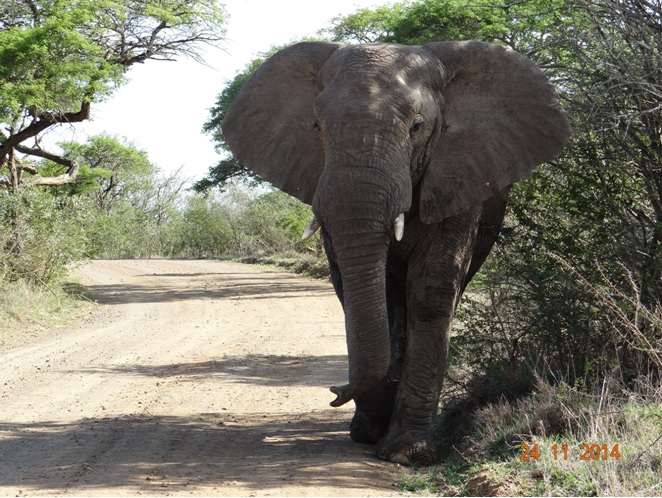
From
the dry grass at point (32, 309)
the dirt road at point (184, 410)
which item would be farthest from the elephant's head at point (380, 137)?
the dry grass at point (32, 309)

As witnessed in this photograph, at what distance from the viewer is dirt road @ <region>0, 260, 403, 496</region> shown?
6.05 meters

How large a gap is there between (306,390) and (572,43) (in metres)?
4.42

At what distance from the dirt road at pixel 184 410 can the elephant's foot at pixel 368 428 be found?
0.10 metres

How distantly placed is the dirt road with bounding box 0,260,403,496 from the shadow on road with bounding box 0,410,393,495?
14mm

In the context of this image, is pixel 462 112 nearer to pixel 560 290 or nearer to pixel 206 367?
pixel 560 290

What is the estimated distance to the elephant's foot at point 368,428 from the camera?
23.9 ft

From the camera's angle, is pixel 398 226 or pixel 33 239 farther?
pixel 33 239

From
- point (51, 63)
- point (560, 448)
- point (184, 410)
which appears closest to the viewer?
point (560, 448)

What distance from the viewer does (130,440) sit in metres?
7.26

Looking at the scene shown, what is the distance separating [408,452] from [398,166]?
2033mm

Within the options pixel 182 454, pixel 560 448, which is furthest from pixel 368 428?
pixel 560 448

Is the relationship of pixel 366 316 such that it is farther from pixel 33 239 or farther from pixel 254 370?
pixel 33 239

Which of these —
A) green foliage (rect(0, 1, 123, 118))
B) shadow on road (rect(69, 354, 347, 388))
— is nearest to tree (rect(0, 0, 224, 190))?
green foliage (rect(0, 1, 123, 118))

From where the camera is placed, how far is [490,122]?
7211mm
